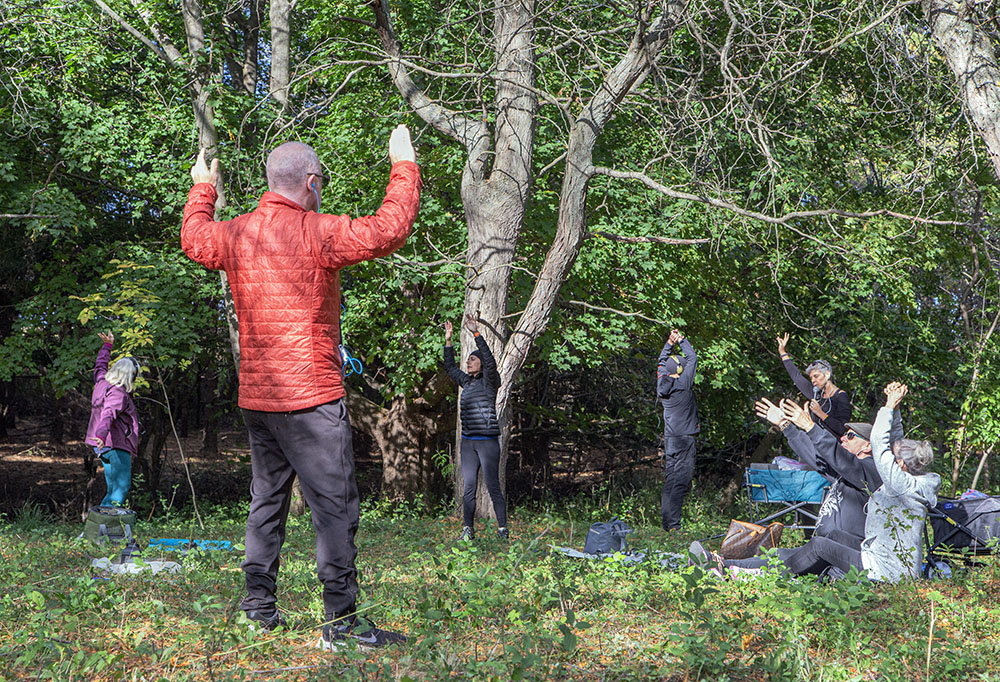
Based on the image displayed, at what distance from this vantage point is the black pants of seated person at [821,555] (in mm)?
5082

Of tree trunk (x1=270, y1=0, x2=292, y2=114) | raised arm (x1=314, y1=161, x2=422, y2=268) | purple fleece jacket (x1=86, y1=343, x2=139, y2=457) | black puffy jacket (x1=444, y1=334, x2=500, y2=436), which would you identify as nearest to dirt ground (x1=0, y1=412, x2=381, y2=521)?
purple fleece jacket (x1=86, y1=343, x2=139, y2=457)

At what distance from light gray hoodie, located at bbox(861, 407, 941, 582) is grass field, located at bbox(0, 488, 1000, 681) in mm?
197

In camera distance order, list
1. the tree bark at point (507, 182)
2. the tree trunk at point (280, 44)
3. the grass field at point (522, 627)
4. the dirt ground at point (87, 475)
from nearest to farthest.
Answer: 1. the grass field at point (522, 627)
2. the tree bark at point (507, 182)
3. the tree trunk at point (280, 44)
4. the dirt ground at point (87, 475)

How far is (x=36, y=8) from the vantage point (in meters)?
10.3

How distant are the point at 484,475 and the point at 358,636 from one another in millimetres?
4164

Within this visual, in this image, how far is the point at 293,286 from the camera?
3.40m

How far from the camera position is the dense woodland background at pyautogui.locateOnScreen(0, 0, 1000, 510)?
28.7 ft

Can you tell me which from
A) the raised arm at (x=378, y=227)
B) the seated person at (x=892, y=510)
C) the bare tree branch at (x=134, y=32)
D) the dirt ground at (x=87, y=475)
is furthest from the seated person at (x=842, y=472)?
the dirt ground at (x=87, y=475)

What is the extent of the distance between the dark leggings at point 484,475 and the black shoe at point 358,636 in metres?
3.97

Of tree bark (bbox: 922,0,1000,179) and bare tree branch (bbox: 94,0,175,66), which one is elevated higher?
bare tree branch (bbox: 94,0,175,66)

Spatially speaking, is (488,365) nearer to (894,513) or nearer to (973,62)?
(894,513)

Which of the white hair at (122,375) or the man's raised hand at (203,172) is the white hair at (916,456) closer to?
the man's raised hand at (203,172)

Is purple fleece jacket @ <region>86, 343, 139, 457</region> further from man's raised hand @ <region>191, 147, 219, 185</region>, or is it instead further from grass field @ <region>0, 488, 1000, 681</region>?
man's raised hand @ <region>191, 147, 219, 185</region>

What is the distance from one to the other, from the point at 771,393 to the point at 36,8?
11697 mm
